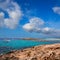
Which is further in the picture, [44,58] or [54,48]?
[54,48]

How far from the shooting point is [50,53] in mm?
13430

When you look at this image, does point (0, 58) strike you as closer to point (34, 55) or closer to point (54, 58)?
point (34, 55)

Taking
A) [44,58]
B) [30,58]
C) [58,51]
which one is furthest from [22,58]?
[58,51]

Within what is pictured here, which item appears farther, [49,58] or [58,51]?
[58,51]

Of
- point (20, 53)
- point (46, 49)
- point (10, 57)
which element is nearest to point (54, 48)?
point (46, 49)

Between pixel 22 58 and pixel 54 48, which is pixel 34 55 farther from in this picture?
pixel 54 48

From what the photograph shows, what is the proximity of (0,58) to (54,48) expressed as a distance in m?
4.54

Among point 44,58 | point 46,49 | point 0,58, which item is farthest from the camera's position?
→ point 46,49

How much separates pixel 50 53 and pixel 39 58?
97cm

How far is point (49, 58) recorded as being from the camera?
1307 cm

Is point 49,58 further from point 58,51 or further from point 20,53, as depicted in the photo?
point 20,53

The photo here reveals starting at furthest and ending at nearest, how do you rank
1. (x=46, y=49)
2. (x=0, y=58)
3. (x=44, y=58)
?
(x=46, y=49) < (x=0, y=58) < (x=44, y=58)

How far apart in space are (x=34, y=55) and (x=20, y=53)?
1.58m

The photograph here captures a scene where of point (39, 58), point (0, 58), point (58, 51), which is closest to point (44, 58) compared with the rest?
point (39, 58)
